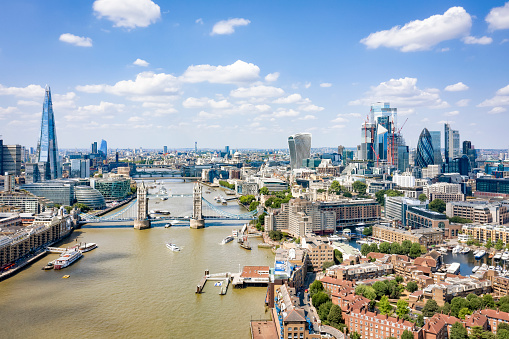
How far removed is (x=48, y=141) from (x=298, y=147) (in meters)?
30.5

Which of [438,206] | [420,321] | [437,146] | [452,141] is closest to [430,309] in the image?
[420,321]

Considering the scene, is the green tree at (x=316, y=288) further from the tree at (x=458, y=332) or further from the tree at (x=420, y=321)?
the tree at (x=458, y=332)

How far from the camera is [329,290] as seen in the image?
1180cm

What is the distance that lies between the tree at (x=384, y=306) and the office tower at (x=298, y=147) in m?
45.1

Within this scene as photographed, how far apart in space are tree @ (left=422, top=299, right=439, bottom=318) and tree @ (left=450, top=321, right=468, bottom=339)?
44.9 inches

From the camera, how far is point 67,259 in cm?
1498

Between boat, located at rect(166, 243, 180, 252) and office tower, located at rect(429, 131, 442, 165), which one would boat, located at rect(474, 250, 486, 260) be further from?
office tower, located at rect(429, 131, 442, 165)

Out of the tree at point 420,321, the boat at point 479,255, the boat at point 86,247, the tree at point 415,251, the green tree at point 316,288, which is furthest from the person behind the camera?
the boat at point 86,247

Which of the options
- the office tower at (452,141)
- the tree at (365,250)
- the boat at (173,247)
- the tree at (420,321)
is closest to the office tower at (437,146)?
the office tower at (452,141)

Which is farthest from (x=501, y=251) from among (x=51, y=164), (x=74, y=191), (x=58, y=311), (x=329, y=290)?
(x=51, y=164)

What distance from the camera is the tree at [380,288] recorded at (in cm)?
1171

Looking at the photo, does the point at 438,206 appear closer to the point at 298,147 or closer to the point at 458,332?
the point at 458,332

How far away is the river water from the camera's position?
980 centimetres

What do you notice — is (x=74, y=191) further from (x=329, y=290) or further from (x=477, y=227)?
(x=477, y=227)
